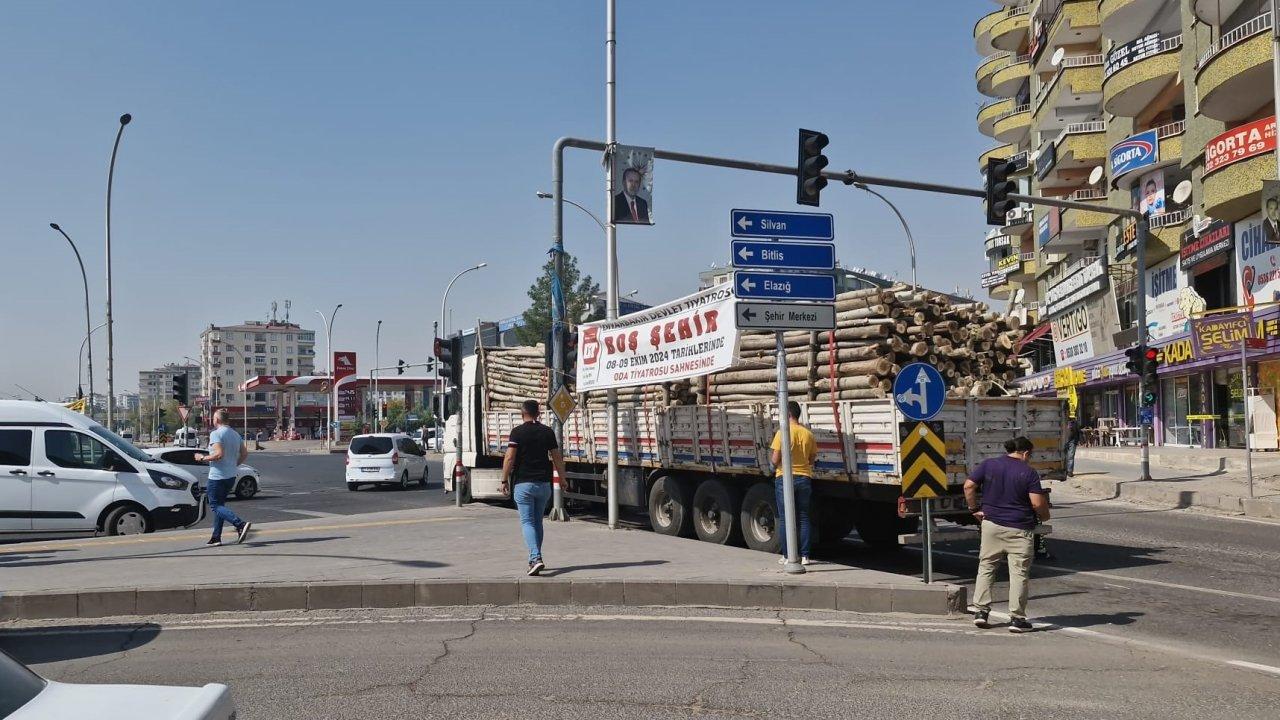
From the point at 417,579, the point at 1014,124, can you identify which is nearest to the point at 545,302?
the point at 1014,124

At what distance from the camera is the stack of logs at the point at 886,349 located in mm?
11195

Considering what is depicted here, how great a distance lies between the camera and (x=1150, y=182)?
114ft

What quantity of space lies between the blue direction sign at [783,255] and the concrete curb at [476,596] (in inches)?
118

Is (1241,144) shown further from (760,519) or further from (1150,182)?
(760,519)

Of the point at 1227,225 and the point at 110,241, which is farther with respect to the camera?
the point at 110,241

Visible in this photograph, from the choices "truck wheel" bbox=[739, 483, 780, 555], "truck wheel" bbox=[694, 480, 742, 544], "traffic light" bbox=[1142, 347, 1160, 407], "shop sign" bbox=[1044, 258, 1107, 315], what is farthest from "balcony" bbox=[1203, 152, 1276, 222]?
"truck wheel" bbox=[739, 483, 780, 555]

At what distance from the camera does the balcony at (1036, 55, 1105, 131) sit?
136 feet

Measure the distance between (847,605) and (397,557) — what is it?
484cm

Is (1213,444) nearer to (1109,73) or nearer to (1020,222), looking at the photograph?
(1109,73)

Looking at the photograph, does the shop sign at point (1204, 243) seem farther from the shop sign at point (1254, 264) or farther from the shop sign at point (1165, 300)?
the shop sign at point (1165, 300)

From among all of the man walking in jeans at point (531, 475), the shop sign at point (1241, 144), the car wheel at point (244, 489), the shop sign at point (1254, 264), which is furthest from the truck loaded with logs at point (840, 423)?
the shop sign at point (1254, 264)

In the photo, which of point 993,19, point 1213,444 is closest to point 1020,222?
point 993,19

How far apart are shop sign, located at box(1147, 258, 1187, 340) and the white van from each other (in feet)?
96.4

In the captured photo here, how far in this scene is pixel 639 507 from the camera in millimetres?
14594
